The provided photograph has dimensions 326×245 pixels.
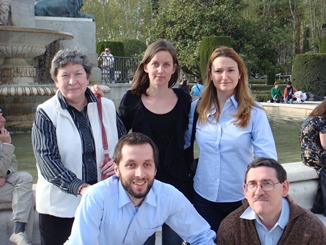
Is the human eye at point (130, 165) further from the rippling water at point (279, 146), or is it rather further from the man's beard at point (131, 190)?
the rippling water at point (279, 146)

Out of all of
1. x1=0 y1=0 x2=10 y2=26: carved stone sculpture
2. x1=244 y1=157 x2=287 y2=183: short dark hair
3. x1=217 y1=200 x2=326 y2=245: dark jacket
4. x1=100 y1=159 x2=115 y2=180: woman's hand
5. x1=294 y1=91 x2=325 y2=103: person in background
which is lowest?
x1=294 y1=91 x2=325 y2=103: person in background

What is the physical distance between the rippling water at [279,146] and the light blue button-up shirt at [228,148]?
3433 millimetres

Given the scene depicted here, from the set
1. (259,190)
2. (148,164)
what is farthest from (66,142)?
(259,190)

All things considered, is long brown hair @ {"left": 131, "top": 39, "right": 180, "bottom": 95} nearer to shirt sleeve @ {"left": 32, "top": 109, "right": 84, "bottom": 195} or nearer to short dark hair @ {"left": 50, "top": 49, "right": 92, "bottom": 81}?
short dark hair @ {"left": 50, "top": 49, "right": 92, "bottom": 81}

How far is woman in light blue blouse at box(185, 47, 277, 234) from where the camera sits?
297cm

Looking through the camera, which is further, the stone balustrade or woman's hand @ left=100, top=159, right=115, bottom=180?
the stone balustrade

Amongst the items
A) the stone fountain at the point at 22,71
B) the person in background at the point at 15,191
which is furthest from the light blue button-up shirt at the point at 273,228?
the stone fountain at the point at 22,71

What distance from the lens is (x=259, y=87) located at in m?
30.4

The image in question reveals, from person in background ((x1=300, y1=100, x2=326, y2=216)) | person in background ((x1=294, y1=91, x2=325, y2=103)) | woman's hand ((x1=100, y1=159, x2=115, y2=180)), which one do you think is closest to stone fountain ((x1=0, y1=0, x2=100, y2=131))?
person in background ((x1=300, y1=100, x2=326, y2=216))

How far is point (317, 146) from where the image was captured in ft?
14.0

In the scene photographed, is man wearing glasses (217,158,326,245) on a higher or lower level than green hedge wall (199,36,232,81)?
lower

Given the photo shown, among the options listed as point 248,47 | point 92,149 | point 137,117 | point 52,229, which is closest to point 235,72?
point 137,117

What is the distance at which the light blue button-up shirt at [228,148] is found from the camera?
297 cm

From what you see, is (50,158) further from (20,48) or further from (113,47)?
(113,47)
